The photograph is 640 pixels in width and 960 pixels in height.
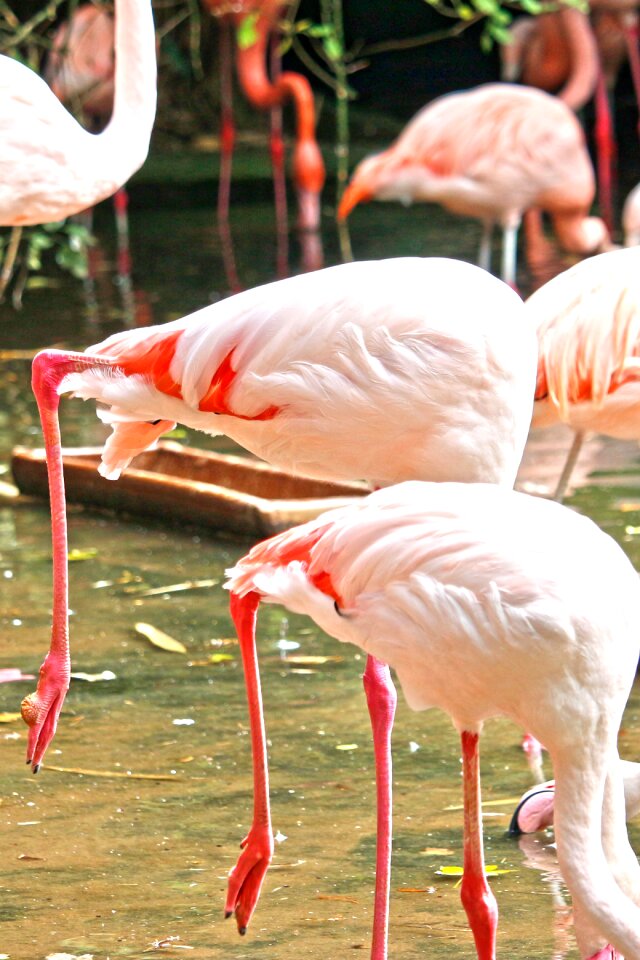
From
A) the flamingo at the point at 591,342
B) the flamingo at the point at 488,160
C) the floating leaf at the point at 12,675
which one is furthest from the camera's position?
the flamingo at the point at 488,160

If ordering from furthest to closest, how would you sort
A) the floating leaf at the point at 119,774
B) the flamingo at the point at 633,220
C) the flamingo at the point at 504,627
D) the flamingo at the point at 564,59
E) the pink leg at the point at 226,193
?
the flamingo at the point at 564,59, the pink leg at the point at 226,193, the flamingo at the point at 633,220, the floating leaf at the point at 119,774, the flamingo at the point at 504,627

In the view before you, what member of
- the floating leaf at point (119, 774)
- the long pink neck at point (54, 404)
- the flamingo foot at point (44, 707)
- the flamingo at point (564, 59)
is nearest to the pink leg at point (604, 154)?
the flamingo at point (564, 59)

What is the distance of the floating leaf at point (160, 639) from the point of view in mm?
4266

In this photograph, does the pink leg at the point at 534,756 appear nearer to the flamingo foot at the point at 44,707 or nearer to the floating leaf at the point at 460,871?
the floating leaf at the point at 460,871

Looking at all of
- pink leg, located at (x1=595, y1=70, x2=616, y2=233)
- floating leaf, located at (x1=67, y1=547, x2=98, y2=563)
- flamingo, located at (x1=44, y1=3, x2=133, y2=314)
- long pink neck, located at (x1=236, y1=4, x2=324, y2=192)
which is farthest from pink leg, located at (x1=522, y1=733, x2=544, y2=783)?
pink leg, located at (x1=595, y1=70, x2=616, y2=233)

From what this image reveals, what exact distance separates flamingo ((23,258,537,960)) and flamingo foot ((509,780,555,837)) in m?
0.32

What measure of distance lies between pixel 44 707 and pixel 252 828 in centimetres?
48

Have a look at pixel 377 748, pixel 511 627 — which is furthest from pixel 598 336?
pixel 511 627

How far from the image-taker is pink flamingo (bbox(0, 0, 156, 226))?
4309 millimetres

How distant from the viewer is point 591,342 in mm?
4125

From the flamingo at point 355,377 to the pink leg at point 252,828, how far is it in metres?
0.05

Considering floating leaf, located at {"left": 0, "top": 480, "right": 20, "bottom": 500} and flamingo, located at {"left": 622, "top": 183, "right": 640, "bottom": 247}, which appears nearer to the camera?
floating leaf, located at {"left": 0, "top": 480, "right": 20, "bottom": 500}

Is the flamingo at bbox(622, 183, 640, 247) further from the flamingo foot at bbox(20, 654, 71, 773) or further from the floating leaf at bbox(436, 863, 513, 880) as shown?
the flamingo foot at bbox(20, 654, 71, 773)

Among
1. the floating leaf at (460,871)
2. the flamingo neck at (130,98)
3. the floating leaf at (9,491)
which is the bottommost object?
the floating leaf at (9,491)
